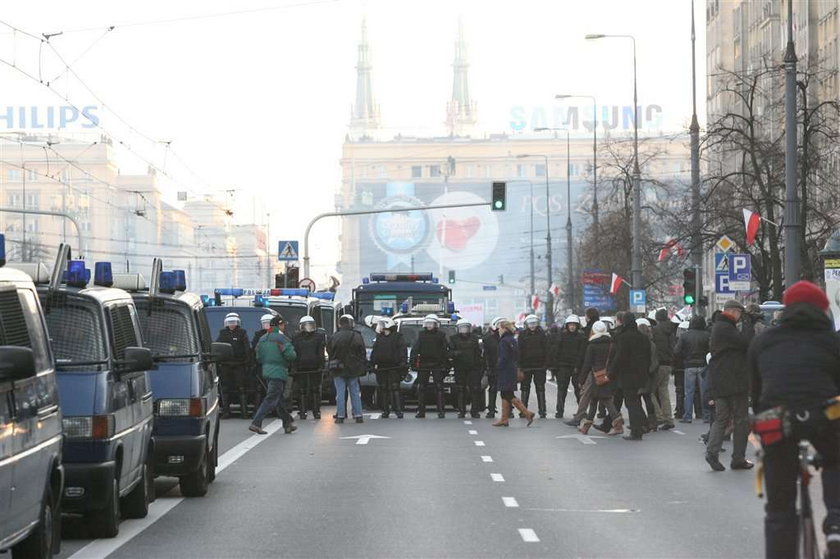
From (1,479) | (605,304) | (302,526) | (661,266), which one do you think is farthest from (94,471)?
Result: (661,266)

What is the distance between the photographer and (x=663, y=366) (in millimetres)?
28609

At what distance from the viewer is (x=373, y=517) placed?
14.2 m

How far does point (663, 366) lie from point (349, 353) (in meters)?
4.90

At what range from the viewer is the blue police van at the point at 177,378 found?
15625 millimetres

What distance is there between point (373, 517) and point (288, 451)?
27.2ft

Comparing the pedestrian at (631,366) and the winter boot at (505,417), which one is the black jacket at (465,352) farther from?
the pedestrian at (631,366)

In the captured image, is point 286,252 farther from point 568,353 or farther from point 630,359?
point 630,359

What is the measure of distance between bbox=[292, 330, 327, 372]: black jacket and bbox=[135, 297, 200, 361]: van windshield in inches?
546

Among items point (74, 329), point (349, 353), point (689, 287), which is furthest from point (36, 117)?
point (74, 329)

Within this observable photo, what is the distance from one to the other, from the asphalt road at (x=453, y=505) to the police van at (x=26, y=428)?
1337 mm

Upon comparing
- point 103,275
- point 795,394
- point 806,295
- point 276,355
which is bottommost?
point 276,355

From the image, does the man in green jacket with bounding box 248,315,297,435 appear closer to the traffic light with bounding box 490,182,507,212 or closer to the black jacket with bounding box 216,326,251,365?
the black jacket with bounding box 216,326,251,365

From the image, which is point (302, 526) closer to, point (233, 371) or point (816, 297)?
point (816, 297)

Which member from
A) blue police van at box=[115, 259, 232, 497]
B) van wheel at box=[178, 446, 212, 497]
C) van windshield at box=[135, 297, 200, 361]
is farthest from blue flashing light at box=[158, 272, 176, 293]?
van wheel at box=[178, 446, 212, 497]
